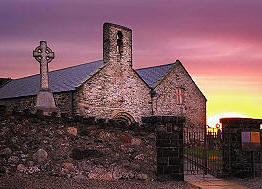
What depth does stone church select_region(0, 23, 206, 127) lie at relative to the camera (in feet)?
66.3

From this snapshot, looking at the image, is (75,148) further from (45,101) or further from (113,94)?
(113,94)

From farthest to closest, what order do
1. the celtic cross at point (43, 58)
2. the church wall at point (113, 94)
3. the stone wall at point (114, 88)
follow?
the stone wall at point (114, 88), the church wall at point (113, 94), the celtic cross at point (43, 58)

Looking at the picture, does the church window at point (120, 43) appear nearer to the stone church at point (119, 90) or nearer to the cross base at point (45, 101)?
the stone church at point (119, 90)

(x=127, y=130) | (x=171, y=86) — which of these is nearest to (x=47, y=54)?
(x=127, y=130)

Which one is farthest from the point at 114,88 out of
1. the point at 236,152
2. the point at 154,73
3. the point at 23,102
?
the point at 236,152

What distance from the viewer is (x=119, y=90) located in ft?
71.5

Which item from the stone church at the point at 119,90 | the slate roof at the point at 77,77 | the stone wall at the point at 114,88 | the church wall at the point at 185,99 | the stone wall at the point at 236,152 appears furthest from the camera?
the church wall at the point at 185,99

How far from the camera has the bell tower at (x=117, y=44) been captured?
2131 cm

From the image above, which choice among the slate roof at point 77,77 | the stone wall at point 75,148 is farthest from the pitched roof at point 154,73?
the stone wall at point 75,148

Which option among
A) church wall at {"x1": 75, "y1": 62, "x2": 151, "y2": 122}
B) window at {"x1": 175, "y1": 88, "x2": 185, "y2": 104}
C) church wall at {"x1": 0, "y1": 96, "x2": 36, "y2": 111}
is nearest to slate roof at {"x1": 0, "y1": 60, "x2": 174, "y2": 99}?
church wall at {"x1": 0, "y1": 96, "x2": 36, "y2": 111}

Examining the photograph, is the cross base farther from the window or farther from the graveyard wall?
the window

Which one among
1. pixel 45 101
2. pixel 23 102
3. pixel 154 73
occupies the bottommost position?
pixel 45 101

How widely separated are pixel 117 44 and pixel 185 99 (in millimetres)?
7845

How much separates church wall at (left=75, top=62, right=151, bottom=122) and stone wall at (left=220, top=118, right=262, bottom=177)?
1033 cm
